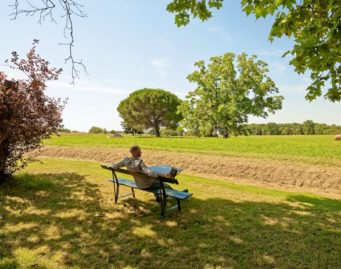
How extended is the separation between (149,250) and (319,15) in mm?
6154

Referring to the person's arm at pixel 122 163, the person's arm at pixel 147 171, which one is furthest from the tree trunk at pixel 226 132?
the person's arm at pixel 147 171

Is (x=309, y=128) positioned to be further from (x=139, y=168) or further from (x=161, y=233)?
(x=161, y=233)

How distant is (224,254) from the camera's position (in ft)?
16.2

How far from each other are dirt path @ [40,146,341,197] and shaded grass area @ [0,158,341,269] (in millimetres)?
2439

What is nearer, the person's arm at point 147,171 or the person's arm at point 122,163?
the person's arm at point 147,171

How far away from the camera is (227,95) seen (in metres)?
33.2

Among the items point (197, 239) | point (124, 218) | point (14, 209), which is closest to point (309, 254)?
point (197, 239)

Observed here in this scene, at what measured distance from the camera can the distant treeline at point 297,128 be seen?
6475cm

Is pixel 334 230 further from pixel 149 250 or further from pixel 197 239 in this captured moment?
pixel 149 250

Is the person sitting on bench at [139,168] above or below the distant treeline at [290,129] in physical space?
below

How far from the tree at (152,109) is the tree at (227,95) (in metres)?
22.0

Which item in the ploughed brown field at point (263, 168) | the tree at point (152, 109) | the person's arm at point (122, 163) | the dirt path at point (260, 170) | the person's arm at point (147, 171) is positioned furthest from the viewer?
the tree at point (152, 109)

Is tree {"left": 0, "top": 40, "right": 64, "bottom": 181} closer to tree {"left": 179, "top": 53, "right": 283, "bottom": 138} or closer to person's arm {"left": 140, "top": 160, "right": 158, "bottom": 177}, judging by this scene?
person's arm {"left": 140, "top": 160, "right": 158, "bottom": 177}

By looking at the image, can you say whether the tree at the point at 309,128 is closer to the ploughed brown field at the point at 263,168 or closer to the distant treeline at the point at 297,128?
the distant treeline at the point at 297,128
